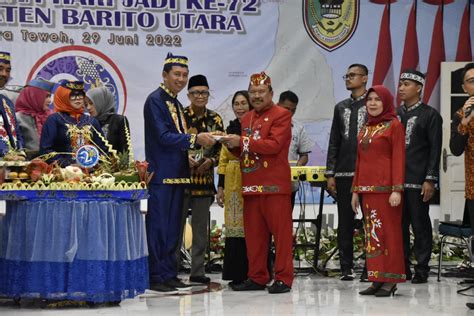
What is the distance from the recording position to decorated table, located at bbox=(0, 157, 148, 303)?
5512 mm

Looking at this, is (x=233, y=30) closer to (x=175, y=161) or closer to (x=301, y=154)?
(x=301, y=154)

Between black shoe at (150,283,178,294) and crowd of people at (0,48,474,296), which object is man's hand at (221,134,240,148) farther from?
black shoe at (150,283,178,294)

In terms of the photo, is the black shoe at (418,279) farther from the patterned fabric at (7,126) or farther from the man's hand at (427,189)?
the patterned fabric at (7,126)

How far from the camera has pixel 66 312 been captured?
18.1ft

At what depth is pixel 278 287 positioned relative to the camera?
635 centimetres

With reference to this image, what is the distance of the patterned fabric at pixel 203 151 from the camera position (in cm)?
680

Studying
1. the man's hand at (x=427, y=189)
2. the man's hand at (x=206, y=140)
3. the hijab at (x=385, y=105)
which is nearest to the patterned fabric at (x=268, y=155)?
the man's hand at (x=206, y=140)

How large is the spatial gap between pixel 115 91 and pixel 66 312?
4.17 m

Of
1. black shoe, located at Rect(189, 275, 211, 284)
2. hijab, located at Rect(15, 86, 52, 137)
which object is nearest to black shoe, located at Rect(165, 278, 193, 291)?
black shoe, located at Rect(189, 275, 211, 284)

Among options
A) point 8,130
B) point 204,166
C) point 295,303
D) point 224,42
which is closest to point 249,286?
point 295,303

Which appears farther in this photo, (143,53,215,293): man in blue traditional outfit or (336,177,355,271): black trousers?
(336,177,355,271): black trousers

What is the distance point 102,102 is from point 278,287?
2.07 m

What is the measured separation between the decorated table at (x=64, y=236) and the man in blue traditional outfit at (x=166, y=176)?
65cm

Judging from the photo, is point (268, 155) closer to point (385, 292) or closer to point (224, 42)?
point (385, 292)
